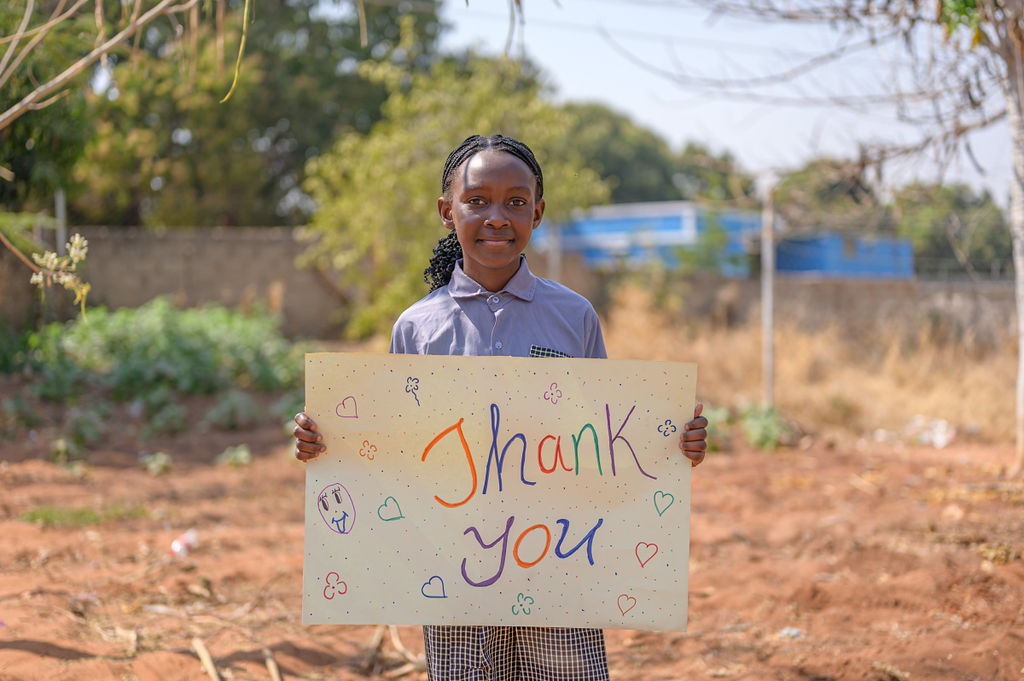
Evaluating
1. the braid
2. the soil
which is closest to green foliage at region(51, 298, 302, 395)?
the soil

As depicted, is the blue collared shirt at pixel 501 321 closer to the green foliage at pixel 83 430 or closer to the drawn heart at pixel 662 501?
the drawn heart at pixel 662 501

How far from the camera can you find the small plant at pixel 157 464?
709 centimetres

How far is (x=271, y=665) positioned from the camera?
320 cm

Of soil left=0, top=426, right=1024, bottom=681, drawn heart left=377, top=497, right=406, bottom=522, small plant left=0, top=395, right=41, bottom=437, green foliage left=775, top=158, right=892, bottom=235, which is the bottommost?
soil left=0, top=426, right=1024, bottom=681

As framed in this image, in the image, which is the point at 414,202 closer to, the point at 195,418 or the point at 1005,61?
the point at 195,418

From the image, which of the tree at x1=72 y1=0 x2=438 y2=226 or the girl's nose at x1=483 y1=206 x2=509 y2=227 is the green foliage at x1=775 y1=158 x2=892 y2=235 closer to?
the girl's nose at x1=483 y1=206 x2=509 y2=227

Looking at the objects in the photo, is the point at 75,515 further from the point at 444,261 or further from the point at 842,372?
the point at 842,372

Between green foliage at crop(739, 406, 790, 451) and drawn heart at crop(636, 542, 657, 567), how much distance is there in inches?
269

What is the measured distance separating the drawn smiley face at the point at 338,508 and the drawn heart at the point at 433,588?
228 millimetres

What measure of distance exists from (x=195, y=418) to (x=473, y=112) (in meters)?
5.48

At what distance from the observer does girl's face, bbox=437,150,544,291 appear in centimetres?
216

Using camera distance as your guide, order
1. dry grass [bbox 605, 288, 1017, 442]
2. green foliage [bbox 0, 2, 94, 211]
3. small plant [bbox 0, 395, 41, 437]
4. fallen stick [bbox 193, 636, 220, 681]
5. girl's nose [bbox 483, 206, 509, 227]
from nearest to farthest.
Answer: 1. girl's nose [bbox 483, 206, 509, 227]
2. fallen stick [bbox 193, 636, 220, 681]
3. green foliage [bbox 0, 2, 94, 211]
4. small plant [bbox 0, 395, 41, 437]
5. dry grass [bbox 605, 288, 1017, 442]

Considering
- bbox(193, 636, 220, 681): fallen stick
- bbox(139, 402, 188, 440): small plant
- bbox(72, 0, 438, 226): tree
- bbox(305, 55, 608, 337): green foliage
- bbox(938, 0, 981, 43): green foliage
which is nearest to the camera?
bbox(193, 636, 220, 681): fallen stick

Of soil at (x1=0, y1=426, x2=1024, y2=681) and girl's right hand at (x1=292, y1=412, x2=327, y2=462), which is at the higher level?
girl's right hand at (x1=292, y1=412, x2=327, y2=462)
